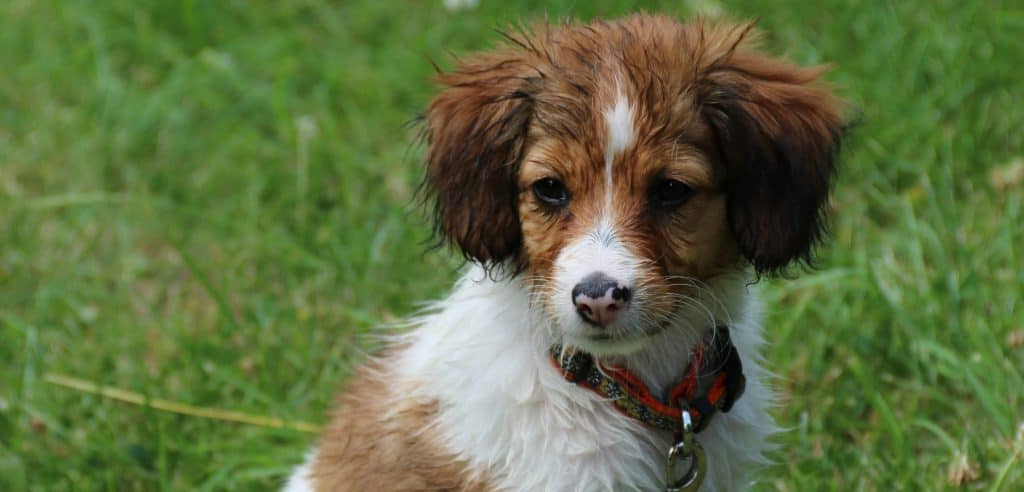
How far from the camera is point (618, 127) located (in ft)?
12.6

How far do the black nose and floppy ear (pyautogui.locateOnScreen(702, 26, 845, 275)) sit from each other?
0.51 meters

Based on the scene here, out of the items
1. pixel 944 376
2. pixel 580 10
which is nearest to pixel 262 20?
pixel 580 10

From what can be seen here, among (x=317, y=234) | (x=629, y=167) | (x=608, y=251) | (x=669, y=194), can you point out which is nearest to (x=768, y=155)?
(x=669, y=194)

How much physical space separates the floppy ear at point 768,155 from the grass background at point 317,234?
52.2 inches

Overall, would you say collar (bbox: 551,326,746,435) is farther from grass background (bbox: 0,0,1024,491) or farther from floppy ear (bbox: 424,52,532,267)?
grass background (bbox: 0,0,1024,491)

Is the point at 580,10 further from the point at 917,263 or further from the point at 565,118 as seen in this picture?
the point at 565,118

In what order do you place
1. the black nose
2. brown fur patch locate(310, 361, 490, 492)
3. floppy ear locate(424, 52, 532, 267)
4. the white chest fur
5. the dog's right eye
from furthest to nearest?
brown fur patch locate(310, 361, 490, 492), the white chest fur, floppy ear locate(424, 52, 532, 267), the dog's right eye, the black nose

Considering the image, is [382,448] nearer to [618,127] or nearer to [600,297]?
[600,297]

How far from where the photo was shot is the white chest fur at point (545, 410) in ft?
13.8

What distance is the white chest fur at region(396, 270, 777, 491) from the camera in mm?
4199

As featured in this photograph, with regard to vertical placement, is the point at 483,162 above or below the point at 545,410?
above

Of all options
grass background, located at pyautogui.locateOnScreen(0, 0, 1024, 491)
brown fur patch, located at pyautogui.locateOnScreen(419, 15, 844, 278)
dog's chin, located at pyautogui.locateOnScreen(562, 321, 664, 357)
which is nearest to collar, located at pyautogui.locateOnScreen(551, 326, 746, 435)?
dog's chin, located at pyautogui.locateOnScreen(562, 321, 664, 357)

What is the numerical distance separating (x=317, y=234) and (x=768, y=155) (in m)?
3.31

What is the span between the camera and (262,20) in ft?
27.8
